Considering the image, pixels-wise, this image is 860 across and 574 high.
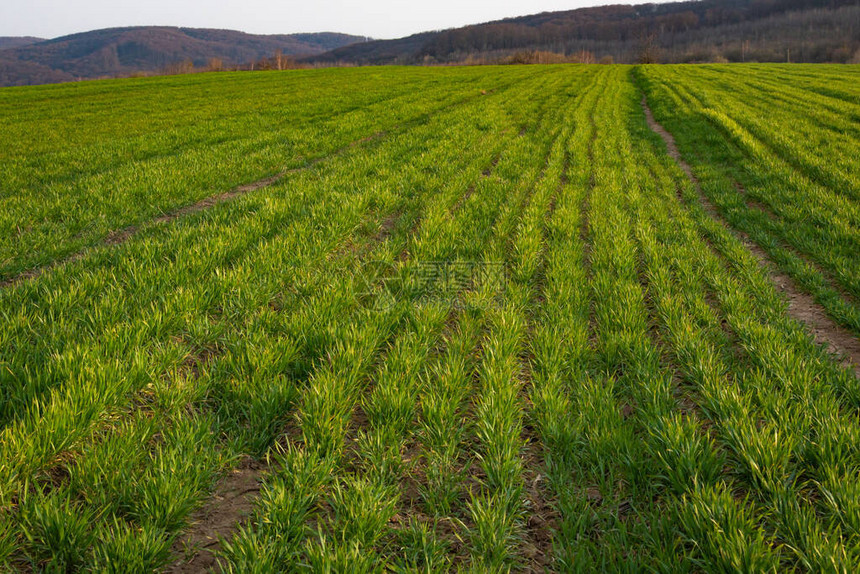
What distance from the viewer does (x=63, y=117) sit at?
19.6 meters

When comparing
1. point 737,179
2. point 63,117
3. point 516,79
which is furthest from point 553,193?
point 516,79

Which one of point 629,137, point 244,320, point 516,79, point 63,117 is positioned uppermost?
point 516,79

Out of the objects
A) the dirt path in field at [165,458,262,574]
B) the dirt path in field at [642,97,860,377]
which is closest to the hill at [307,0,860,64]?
the dirt path in field at [642,97,860,377]

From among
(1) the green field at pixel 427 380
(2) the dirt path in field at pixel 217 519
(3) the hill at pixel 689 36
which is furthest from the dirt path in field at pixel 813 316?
(3) the hill at pixel 689 36

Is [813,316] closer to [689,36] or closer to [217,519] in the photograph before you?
[217,519]

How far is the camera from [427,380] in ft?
10.6

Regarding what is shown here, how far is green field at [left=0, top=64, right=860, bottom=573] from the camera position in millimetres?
2043

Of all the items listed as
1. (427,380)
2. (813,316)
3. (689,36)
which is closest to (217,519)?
(427,380)

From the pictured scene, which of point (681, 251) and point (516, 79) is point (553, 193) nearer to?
point (681, 251)

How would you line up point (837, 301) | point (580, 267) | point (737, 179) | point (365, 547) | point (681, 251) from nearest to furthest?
point (365, 547), point (837, 301), point (580, 267), point (681, 251), point (737, 179)

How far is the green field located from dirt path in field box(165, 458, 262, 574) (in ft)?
0.05

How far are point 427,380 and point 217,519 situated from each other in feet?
5.01

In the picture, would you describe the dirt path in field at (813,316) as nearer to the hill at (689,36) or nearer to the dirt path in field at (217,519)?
the dirt path in field at (217,519)

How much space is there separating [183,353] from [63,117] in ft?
75.9
